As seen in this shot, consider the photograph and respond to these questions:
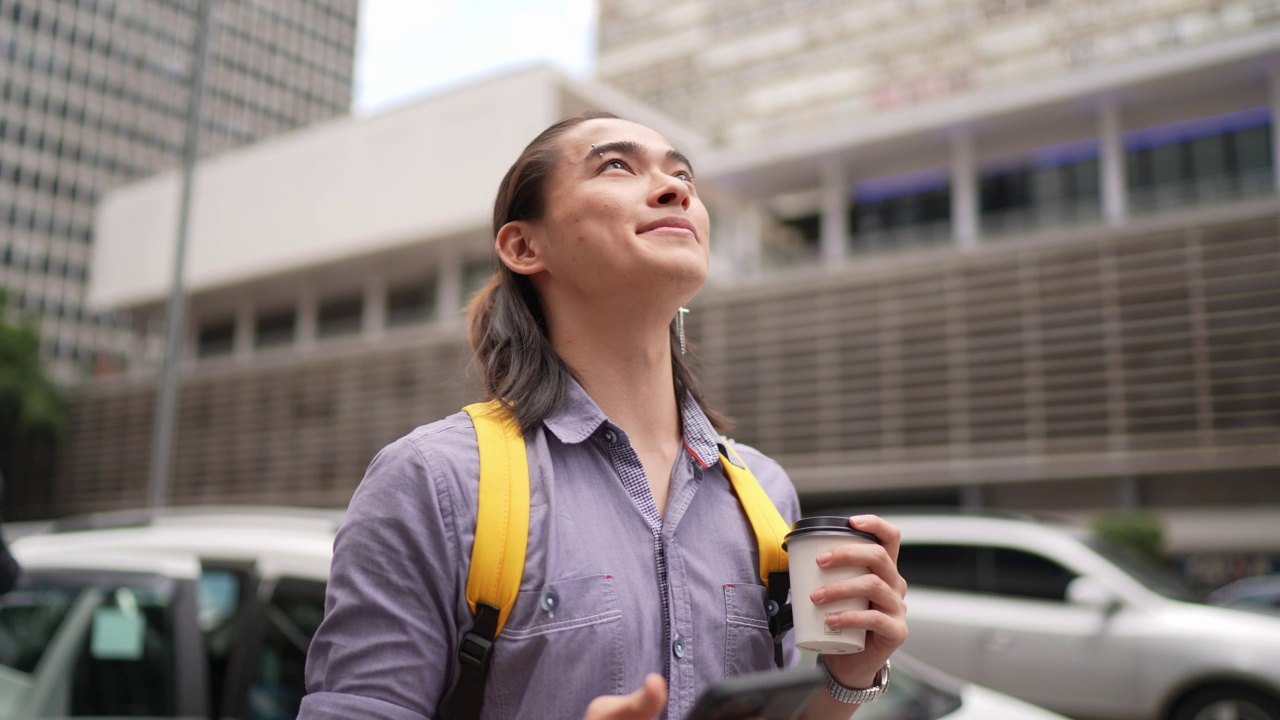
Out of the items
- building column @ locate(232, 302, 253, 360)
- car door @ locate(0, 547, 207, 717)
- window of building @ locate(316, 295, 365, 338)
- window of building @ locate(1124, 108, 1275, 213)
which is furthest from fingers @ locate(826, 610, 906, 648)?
building column @ locate(232, 302, 253, 360)

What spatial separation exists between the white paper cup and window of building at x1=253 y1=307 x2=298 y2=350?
35.8 meters

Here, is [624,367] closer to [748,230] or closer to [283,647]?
[283,647]

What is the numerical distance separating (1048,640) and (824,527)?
638 centimetres

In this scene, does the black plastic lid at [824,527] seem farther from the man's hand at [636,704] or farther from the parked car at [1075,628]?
the parked car at [1075,628]

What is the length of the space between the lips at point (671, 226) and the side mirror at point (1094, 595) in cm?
607

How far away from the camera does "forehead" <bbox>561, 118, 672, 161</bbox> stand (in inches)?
67.2

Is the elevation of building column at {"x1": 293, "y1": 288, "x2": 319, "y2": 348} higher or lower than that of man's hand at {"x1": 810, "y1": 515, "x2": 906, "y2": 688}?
higher

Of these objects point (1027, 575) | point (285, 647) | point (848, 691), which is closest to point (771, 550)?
point (848, 691)

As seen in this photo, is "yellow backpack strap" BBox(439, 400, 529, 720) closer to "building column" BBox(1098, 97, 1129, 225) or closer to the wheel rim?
the wheel rim

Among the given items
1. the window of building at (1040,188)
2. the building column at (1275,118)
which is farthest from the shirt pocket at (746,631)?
the building column at (1275,118)

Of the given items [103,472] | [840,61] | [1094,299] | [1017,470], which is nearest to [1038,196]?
[1094,299]

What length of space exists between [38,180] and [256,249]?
47.0m

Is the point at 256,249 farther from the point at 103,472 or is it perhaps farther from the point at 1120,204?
the point at 1120,204

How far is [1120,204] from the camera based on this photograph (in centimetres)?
2158
